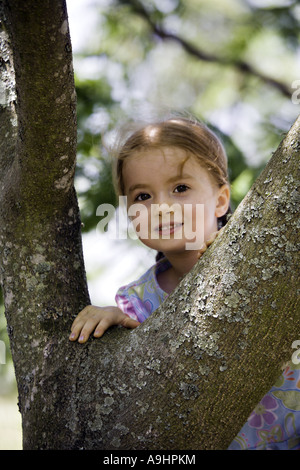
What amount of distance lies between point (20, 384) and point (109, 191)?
6.02 ft

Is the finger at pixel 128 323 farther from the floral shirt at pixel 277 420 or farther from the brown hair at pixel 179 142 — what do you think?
the brown hair at pixel 179 142

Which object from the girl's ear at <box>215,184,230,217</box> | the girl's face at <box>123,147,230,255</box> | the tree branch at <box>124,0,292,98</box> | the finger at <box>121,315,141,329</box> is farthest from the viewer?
the tree branch at <box>124,0,292,98</box>

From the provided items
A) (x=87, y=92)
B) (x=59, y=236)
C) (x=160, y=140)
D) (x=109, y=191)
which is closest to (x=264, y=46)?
(x=87, y=92)

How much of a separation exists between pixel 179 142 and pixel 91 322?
30.6 inches

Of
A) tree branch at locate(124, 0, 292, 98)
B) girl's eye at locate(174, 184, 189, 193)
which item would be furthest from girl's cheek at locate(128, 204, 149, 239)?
tree branch at locate(124, 0, 292, 98)

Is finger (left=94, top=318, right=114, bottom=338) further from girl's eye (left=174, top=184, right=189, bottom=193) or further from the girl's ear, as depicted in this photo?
the girl's ear

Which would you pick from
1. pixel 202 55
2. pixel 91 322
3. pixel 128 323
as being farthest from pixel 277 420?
pixel 202 55

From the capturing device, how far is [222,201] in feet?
6.13

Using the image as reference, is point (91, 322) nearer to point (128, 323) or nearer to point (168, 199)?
point (128, 323)

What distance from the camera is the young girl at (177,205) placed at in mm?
1462

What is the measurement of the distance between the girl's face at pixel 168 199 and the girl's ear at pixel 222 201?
103 mm

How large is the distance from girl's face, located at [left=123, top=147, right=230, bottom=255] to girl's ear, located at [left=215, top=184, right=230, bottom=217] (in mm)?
103

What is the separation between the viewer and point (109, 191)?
2.92m

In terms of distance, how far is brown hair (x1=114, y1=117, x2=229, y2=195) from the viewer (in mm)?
1729
